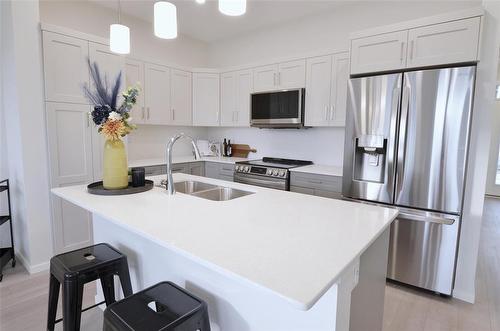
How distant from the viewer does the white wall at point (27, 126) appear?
2.48 meters

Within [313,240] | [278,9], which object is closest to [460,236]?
[313,240]

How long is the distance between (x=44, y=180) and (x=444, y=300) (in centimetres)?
370

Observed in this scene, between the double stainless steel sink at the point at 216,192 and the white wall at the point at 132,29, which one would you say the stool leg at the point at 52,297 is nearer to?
the double stainless steel sink at the point at 216,192

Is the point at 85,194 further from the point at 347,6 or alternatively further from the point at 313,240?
the point at 347,6

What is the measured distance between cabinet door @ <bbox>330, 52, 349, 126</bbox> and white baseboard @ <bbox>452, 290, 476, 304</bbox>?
186 cm

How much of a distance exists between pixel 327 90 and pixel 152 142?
255 centimetres

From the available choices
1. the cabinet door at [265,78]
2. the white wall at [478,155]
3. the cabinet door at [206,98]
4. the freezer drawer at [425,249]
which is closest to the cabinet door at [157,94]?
the cabinet door at [206,98]

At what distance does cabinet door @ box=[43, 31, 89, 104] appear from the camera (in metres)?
2.61

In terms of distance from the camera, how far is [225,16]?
3.72 metres

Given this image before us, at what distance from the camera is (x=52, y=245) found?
110 inches

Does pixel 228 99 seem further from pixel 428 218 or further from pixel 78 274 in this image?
pixel 78 274

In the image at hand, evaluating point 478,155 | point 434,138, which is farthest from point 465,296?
point 434,138

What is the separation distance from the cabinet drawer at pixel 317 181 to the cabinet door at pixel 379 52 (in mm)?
1083

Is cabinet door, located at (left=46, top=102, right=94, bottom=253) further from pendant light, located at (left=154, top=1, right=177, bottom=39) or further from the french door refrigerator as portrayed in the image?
the french door refrigerator
